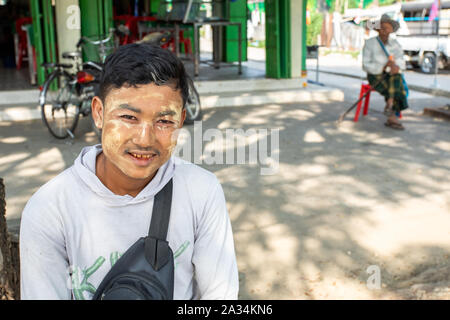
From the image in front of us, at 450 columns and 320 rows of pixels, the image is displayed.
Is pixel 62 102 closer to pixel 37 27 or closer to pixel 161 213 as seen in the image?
pixel 37 27

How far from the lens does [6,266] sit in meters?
2.35

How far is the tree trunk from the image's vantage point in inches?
87.7

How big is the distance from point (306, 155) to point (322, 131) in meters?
1.31

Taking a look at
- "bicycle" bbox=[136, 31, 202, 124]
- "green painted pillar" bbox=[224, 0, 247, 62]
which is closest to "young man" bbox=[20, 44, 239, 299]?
"bicycle" bbox=[136, 31, 202, 124]

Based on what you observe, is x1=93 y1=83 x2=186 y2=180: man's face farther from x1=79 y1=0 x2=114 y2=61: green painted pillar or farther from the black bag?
x1=79 y1=0 x2=114 y2=61: green painted pillar

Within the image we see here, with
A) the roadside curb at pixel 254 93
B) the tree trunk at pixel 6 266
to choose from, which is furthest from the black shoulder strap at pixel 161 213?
the roadside curb at pixel 254 93

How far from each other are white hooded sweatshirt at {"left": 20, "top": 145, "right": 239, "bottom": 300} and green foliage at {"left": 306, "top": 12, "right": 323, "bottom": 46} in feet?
84.4

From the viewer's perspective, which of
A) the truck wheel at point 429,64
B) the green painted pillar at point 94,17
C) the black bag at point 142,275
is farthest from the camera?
the truck wheel at point 429,64

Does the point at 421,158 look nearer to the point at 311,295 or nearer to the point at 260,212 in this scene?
the point at 260,212

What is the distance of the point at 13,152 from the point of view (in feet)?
19.1

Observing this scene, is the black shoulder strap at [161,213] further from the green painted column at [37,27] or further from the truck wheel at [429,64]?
the truck wheel at [429,64]

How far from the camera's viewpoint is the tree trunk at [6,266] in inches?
87.7

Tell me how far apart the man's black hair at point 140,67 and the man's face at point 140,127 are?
19 millimetres

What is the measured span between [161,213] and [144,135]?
0.74ft
